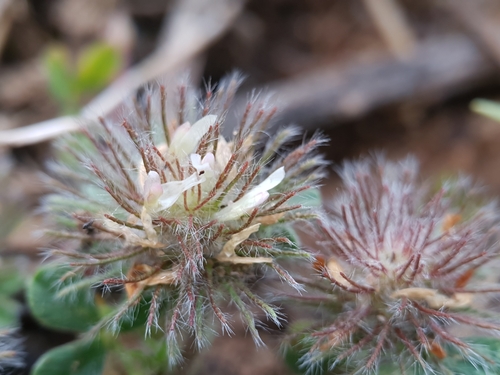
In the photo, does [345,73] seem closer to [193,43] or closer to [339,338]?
[193,43]

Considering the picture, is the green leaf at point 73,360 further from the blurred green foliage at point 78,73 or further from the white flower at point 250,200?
the blurred green foliage at point 78,73

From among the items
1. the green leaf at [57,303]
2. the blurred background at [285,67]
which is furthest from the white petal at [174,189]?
the blurred background at [285,67]

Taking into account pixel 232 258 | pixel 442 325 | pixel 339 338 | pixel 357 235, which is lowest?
pixel 442 325

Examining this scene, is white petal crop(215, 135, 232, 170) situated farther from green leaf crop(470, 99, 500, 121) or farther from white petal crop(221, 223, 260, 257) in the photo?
green leaf crop(470, 99, 500, 121)

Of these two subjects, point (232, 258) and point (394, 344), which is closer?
point (232, 258)

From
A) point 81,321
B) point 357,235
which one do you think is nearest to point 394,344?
point 357,235

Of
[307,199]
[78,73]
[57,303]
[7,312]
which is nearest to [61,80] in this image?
[78,73]
